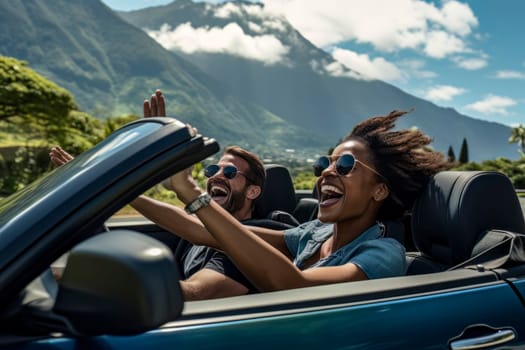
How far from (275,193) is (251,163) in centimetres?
43

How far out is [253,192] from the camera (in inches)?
131

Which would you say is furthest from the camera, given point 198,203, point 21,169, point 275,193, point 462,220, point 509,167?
point 509,167

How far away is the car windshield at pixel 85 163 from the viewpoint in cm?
131

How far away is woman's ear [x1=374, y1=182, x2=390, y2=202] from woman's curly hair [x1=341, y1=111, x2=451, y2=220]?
2cm

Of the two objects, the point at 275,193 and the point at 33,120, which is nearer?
the point at 275,193

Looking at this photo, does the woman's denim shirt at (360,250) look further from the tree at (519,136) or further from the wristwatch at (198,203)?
the tree at (519,136)

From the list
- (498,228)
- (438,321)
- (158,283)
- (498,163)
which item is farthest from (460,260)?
(498,163)

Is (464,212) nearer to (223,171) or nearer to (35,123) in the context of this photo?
(223,171)

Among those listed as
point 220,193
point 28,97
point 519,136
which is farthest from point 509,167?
point 220,193

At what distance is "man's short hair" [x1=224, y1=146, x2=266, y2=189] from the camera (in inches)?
131

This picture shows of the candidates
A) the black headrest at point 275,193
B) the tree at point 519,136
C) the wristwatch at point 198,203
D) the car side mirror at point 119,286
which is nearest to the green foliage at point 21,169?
the black headrest at point 275,193

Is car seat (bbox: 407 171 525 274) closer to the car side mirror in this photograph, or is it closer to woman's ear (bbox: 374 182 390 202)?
woman's ear (bbox: 374 182 390 202)

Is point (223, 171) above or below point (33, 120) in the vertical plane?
below

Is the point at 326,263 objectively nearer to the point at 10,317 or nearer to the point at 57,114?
the point at 10,317
